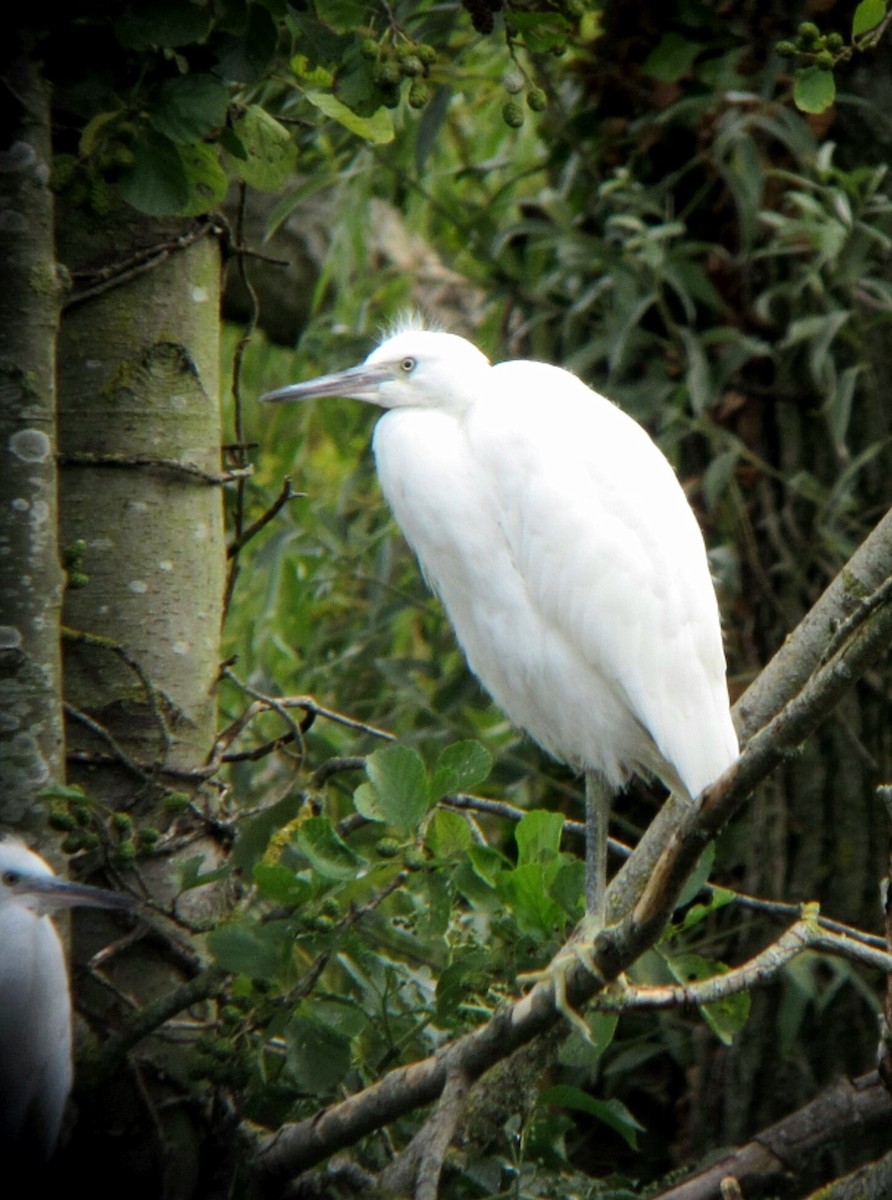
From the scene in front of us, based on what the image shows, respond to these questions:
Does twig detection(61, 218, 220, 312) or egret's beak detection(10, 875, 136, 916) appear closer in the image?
egret's beak detection(10, 875, 136, 916)

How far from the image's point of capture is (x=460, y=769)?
4.43ft

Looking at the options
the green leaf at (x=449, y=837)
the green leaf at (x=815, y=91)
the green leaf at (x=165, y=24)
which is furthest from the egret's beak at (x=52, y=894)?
the green leaf at (x=815, y=91)

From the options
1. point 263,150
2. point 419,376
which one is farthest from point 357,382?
point 263,150

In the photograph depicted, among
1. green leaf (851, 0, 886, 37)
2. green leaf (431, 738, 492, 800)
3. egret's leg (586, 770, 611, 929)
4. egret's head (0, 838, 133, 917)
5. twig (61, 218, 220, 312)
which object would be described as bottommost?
egret's leg (586, 770, 611, 929)

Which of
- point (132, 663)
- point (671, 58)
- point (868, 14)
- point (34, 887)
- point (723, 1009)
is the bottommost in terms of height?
point (723, 1009)

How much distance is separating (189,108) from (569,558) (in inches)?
28.4

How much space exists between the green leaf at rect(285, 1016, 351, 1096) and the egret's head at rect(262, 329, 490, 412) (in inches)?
32.3

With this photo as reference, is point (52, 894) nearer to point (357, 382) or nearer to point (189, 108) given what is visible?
point (189, 108)

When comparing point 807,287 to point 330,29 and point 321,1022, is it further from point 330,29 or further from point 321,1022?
point 321,1022

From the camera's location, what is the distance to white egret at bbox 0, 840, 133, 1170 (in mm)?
1102

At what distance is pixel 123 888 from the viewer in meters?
1.32

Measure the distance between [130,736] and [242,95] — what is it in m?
0.71

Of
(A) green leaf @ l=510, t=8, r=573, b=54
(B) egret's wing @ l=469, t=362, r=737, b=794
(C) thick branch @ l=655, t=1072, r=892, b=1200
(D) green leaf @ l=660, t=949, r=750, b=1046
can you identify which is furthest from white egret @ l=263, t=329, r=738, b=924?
(A) green leaf @ l=510, t=8, r=573, b=54

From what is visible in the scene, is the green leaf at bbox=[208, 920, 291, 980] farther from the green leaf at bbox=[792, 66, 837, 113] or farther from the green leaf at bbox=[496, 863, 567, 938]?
the green leaf at bbox=[792, 66, 837, 113]
